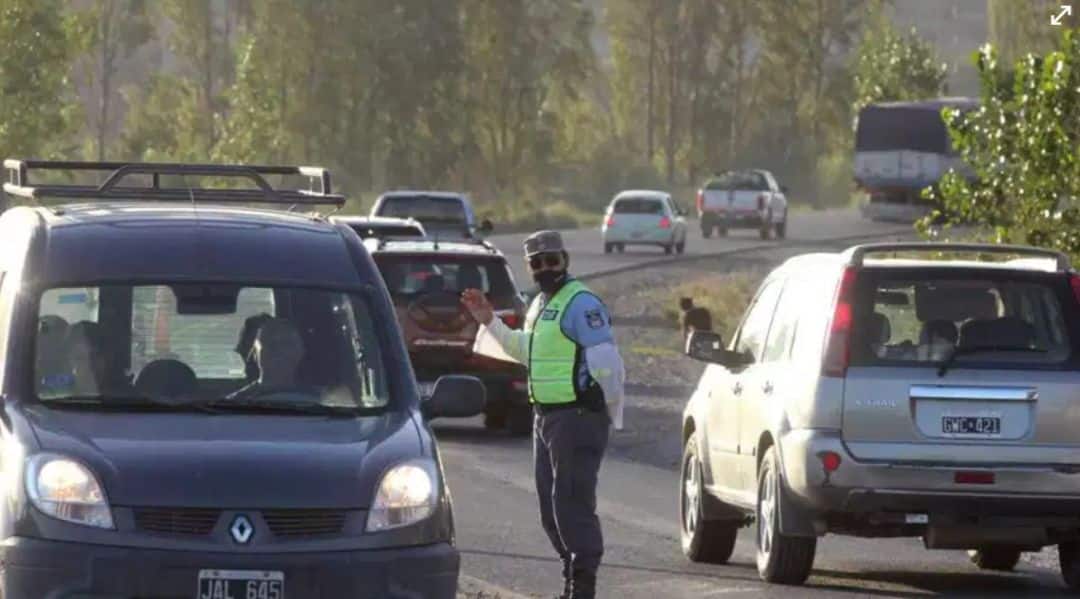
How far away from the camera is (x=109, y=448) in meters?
8.81

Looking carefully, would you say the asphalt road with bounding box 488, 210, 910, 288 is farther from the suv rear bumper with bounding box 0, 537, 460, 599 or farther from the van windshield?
the suv rear bumper with bounding box 0, 537, 460, 599

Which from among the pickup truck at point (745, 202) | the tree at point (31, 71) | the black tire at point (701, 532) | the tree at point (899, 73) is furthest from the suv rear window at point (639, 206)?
the black tire at point (701, 532)

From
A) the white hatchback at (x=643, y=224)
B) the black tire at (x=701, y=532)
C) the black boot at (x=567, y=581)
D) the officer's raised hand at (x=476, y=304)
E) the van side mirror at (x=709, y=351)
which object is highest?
the officer's raised hand at (x=476, y=304)

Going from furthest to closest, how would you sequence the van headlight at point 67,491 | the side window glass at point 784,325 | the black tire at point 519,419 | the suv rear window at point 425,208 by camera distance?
the suv rear window at point 425,208, the black tire at point 519,419, the side window glass at point 784,325, the van headlight at point 67,491

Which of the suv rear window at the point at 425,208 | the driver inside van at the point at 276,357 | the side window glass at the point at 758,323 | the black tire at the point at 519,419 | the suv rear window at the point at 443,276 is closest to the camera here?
the driver inside van at the point at 276,357

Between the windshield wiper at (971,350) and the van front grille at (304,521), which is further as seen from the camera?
the windshield wiper at (971,350)

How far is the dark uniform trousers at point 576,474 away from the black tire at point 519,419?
10.4 m

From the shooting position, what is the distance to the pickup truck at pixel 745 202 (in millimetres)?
72812

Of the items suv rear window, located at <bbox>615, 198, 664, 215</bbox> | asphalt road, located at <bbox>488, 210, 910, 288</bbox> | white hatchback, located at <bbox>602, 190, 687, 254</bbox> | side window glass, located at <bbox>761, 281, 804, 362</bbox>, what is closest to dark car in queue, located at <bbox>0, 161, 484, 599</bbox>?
side window glass, located at <bbox>761, 281, 804, 362</bbox>

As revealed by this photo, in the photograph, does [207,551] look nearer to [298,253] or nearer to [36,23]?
[298,253]

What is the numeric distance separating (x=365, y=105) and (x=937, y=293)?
81.5 metres

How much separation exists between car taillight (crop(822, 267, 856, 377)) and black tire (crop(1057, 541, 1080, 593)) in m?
1.54

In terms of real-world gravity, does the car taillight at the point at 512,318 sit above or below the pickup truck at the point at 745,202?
above

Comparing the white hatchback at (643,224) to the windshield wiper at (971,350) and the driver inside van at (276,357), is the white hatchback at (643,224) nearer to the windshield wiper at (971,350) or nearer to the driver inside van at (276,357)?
the windshield wiper at (971,350)
